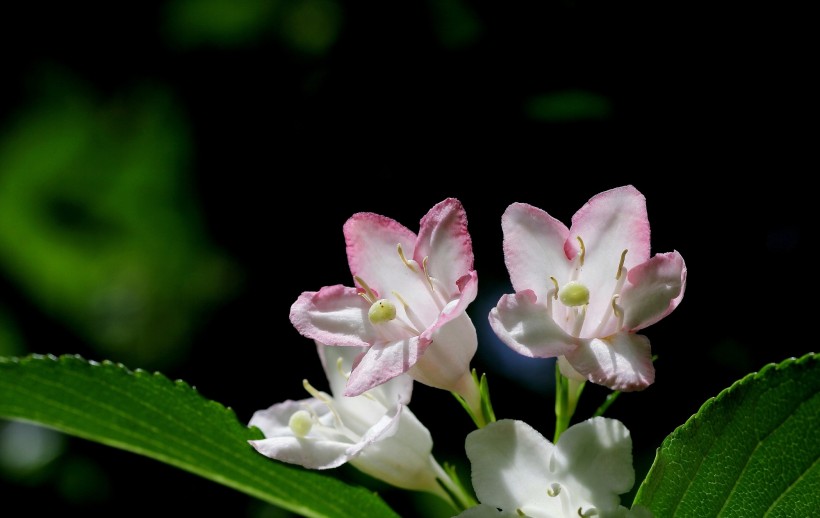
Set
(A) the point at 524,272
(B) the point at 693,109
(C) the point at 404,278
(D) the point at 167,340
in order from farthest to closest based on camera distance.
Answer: (D) the point at 167,340 → (B) the point at 693,109 → (C) the point at 404,278 → (A) the point at 524,272

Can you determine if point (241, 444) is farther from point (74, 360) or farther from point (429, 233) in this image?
point (429, 233)

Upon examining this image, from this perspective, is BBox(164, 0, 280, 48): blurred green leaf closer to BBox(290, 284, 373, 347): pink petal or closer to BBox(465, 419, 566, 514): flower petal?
BBox(290, 284, 373, 347): pink petal

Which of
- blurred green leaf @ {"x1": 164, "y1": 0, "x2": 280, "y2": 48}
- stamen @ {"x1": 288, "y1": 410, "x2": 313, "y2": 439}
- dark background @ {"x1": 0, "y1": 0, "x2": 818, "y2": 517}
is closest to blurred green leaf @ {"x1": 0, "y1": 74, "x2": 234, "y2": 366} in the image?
dark background @ {"x1": 0, "y1": 0, "x2": 818, "y2": 517}

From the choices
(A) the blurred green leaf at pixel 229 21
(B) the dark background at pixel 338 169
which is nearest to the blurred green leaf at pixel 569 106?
(B) the dark background at pixel 338 169

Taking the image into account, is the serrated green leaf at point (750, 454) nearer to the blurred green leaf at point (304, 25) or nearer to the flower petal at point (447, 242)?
the flower petal at point (447, 242)

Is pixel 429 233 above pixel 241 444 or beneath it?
above

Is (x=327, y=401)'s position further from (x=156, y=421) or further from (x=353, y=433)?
(x=156, y=421)

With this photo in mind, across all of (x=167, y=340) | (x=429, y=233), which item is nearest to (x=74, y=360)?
(x=429, y=233)
